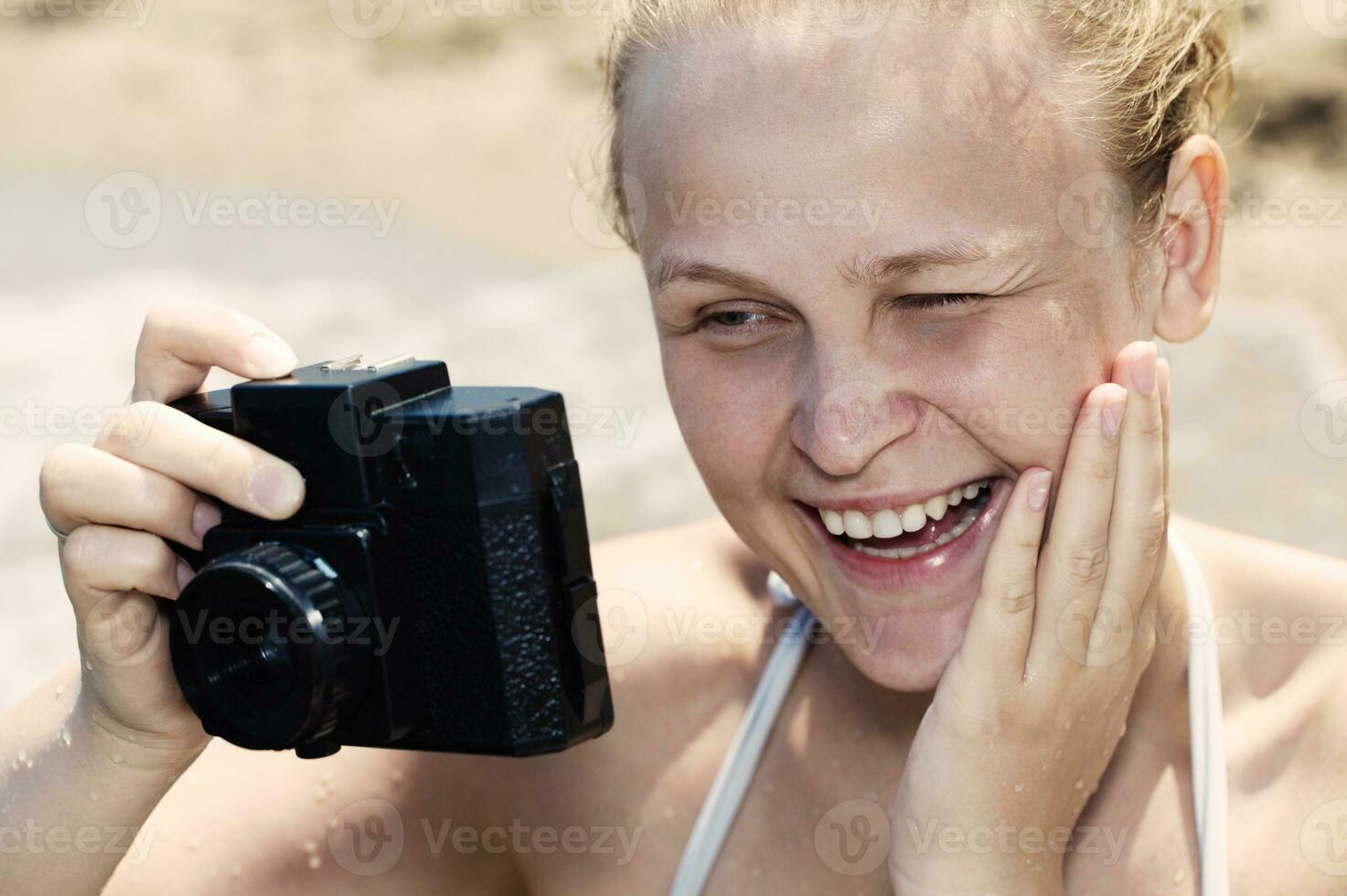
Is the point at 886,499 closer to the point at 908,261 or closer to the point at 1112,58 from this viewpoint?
the point at 908,261

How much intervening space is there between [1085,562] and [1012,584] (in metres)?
0.07

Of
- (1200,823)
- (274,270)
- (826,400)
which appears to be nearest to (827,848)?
(1200,823)

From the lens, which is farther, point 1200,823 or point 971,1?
point 1200,823

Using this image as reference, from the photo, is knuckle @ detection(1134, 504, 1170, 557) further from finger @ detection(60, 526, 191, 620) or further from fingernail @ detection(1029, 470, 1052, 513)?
finger @ detection(60, 526, 191, 620)

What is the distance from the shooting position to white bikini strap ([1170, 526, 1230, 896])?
1.46 metres

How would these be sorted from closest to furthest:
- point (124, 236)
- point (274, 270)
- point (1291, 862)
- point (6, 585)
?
point (1291, 862), point (6, 585), point (274, 270), point (124, 236)

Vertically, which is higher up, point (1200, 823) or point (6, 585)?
point (6, 585)

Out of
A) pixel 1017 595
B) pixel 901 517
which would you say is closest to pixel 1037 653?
pixel 1017 595

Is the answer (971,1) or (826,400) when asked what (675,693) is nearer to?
(826,400)

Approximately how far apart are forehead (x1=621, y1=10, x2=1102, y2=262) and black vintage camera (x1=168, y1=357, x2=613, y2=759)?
333mm

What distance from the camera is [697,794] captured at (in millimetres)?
1695

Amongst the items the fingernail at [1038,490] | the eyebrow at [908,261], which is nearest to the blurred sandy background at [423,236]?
the eyebrow at [908,261]

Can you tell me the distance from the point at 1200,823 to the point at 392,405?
928mm

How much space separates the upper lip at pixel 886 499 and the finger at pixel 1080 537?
82mm
